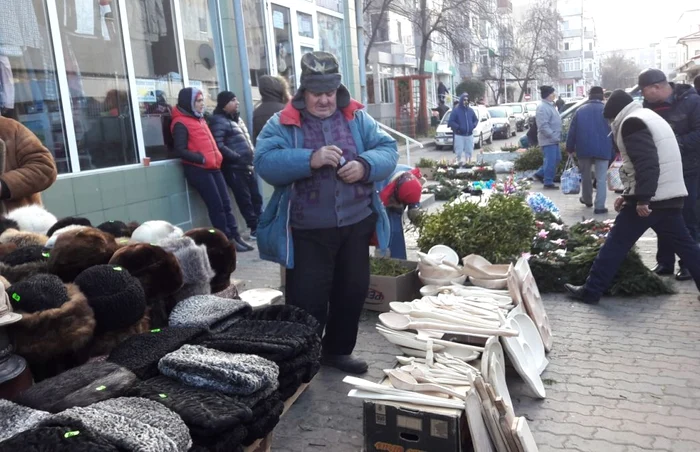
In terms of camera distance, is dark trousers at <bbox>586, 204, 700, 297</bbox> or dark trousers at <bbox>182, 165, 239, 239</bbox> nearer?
dark trousers at <bbox>586, 204, 700, 297</bbox>

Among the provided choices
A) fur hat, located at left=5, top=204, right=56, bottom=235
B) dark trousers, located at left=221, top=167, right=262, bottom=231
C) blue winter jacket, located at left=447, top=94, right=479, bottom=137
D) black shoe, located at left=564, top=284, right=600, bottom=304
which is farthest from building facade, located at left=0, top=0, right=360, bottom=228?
blue winter jacket, located at left=447, top=94, right=479, bottom=137

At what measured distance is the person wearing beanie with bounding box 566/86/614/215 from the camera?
357 inches

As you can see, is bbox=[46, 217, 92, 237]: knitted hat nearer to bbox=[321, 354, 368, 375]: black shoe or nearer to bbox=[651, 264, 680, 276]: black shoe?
bbox=[321, 354, 368, 375]: black shoe

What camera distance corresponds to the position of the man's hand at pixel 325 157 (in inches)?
129

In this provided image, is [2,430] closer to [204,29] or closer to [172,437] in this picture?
[172,437]

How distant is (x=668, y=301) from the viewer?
5.21m

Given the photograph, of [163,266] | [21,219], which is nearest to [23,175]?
[21,219]

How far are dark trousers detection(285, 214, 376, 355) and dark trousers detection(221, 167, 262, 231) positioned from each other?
13.3 feet

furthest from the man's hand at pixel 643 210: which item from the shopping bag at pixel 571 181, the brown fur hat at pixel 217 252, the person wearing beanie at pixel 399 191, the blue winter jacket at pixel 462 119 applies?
the blue winter jacket at pixel 462 119

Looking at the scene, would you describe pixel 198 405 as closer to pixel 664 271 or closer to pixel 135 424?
pixel 135 424

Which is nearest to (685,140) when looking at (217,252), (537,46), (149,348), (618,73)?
(217,252)

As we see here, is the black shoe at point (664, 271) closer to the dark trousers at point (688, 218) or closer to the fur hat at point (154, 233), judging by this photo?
the dark trousers at point (688, 218)

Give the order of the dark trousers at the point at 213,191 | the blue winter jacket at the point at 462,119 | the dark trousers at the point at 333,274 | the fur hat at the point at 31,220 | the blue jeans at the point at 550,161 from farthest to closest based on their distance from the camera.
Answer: the blue winter jacket at the point at 462,119 → the blue jeans at the point at 550,161 → the dark trousers at the point at 213,191 → the dark trousers at the point at 333,274 → the fur hat at the point at 31,220

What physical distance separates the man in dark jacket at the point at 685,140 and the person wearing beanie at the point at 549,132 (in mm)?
5167
